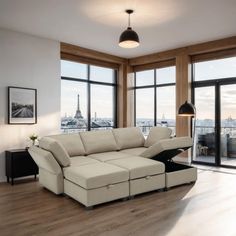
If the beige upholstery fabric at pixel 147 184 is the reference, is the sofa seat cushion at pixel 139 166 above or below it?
above

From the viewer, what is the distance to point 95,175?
341 cm

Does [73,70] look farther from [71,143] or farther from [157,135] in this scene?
[157,135]

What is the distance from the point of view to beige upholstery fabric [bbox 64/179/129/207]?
333 centimetres

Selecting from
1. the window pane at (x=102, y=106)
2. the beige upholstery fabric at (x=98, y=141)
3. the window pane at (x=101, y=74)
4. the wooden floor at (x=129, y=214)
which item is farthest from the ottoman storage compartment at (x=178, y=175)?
the window pane at (x=101, y=74)

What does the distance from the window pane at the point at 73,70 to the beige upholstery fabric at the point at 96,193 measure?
11.1 ft

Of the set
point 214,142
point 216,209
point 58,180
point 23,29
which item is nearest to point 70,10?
point 23,29

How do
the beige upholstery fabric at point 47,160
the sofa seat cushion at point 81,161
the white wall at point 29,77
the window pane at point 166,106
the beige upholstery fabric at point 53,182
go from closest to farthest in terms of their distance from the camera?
the beige upholstery fabric at point 47,160
the beige upholstery fabric at point 53,182
the sofa seat cushion at point 81,161
the white wall at point 29,77
the window pane at point 166,106

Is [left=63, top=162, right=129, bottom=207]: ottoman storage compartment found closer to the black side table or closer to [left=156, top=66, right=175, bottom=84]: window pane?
the black side table

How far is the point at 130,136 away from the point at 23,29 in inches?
127

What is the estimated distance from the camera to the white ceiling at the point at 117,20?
3812mm

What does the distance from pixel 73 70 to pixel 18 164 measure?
2984 millimetres

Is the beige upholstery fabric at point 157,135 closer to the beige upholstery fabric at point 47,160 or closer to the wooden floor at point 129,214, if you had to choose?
the wooden floor at point 129,214

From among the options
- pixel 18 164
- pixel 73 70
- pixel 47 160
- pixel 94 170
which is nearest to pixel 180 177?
pixel 94 170

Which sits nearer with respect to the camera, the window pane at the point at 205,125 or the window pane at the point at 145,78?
the window pane at the point at 205,125
